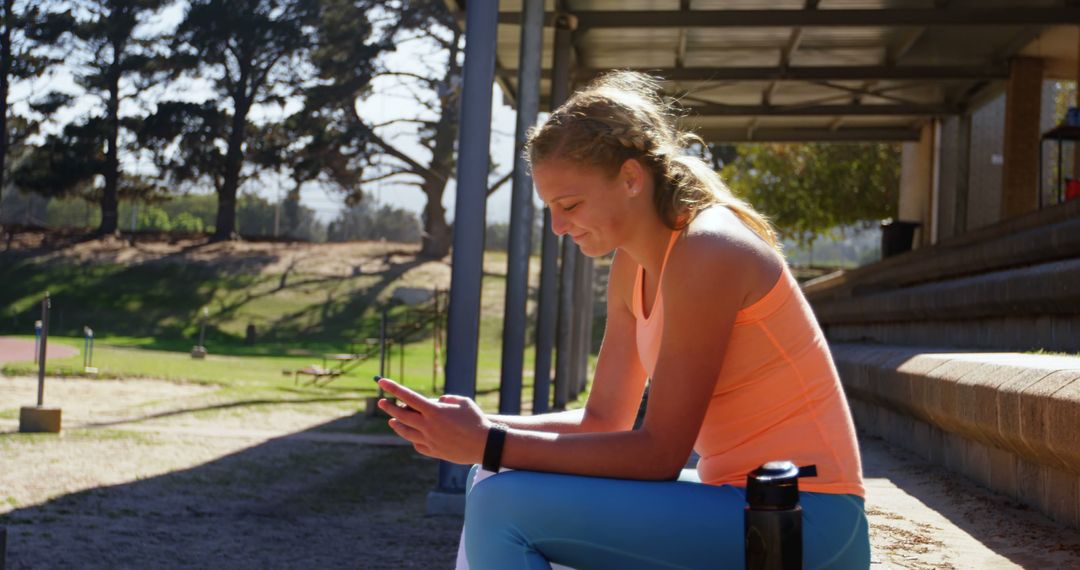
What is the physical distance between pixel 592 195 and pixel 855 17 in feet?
34.2

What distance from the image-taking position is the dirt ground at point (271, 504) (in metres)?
3.30

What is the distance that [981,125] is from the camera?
1800 cm

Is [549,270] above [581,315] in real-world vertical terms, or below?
above

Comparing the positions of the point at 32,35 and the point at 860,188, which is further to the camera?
the point at 32,35

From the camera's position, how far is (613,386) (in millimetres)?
2775

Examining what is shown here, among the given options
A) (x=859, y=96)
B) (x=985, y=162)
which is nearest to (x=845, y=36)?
(x=859, y=96)

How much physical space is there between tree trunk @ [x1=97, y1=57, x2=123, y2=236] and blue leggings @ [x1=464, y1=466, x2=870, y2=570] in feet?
141

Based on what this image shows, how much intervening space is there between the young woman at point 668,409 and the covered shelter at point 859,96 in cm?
302

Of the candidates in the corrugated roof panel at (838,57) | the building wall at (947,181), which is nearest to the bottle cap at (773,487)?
the corrugated roof panel at (838,57)

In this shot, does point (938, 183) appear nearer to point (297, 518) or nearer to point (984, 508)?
point (297, 518)

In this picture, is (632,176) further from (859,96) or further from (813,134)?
(813,134)

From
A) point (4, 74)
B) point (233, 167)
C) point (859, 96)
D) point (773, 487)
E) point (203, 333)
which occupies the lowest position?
point (203, 333)

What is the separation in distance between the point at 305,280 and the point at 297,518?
103 feet

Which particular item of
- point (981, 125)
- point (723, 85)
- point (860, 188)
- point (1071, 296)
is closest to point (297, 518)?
point (1071, 296)
